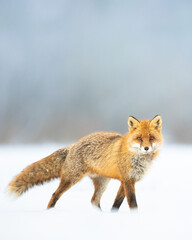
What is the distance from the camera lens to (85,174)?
5.21 metres

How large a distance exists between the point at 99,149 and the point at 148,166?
0.95 m

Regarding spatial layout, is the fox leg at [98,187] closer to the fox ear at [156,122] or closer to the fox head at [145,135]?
the fox head at [145,135]

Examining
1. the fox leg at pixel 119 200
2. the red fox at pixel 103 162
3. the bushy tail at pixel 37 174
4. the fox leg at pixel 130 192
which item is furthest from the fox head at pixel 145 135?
the bushy tail at pixel 37 174

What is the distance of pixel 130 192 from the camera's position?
462 cm

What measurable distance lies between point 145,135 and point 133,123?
0.31 meters

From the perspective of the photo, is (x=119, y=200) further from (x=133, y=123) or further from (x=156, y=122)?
(x=156, y=122)

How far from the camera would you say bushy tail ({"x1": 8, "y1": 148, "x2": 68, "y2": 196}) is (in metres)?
5.24

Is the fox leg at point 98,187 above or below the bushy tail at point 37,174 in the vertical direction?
below

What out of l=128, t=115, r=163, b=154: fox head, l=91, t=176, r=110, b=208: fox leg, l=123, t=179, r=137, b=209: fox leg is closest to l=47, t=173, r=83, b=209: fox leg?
l=91, t=176, r=110, b=208: fox leg

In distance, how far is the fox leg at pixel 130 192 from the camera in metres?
4.55

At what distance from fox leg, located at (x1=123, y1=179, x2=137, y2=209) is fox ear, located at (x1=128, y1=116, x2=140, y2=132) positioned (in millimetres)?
833

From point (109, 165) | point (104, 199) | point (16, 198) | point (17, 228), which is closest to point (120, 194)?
point (109, 165)

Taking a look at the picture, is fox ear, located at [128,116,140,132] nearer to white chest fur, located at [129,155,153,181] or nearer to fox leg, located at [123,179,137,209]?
white chest fur, located at [129,155,153,181]

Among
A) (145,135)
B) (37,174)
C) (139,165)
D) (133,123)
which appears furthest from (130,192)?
(37,174)
